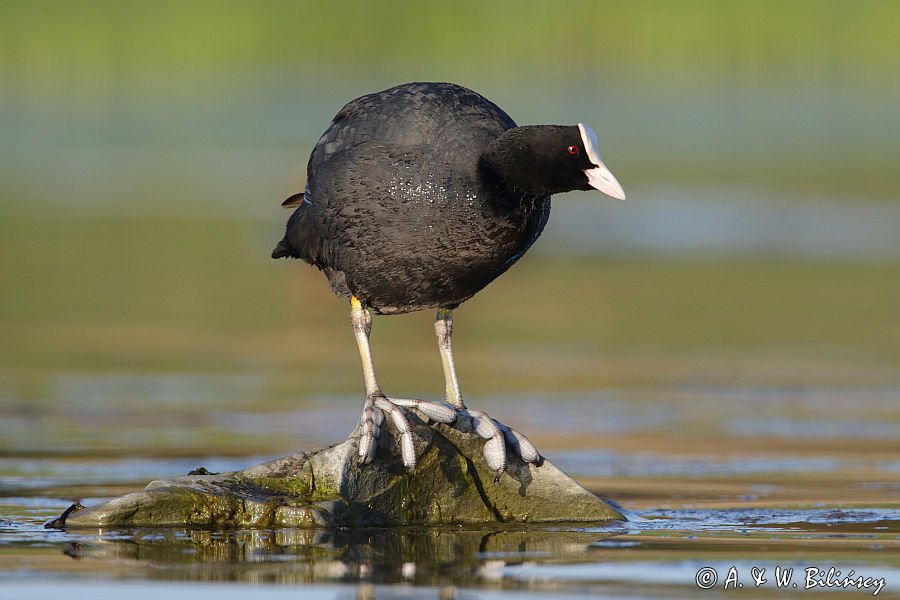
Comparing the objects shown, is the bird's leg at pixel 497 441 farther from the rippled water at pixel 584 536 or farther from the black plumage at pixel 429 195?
the black plumage at pixel 429 195

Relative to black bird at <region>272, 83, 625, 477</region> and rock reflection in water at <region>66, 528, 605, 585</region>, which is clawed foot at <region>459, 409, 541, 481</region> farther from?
rock reflection in water at <region>66, 528, 605, 585</region>

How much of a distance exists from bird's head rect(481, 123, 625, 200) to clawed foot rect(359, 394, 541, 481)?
899 mm

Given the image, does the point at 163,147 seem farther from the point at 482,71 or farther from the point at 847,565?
the point at 847,565

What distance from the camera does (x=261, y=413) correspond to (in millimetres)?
9867

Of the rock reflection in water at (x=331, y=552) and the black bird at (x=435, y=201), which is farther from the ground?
the black bird at (x=435, y=201)

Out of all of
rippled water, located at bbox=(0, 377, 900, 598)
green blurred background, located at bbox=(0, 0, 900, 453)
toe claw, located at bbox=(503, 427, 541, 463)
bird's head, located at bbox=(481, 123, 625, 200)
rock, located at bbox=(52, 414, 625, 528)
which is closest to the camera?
rippled water, located at bbox=(0, 377, 900, 598)

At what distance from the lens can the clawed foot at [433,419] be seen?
22.5 ft

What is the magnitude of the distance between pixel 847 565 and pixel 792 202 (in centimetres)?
1853

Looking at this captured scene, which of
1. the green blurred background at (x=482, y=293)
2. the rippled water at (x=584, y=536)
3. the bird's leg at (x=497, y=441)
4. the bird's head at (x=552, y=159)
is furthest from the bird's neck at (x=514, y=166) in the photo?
Result: the green blurred background at (x=482, y=293)

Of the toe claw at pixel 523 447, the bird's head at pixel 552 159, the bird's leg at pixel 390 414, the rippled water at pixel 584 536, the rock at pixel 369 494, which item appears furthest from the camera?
the toe claw at pixel 523 447

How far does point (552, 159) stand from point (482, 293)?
936 cm

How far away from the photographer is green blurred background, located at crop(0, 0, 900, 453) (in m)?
11.4

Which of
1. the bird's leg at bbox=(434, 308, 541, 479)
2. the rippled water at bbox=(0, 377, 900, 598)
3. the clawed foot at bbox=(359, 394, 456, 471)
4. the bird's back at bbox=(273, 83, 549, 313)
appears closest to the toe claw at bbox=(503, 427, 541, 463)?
the bird's leg at bbox=(434, 308, 541, 479)

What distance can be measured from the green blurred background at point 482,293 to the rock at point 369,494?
1.89 m
